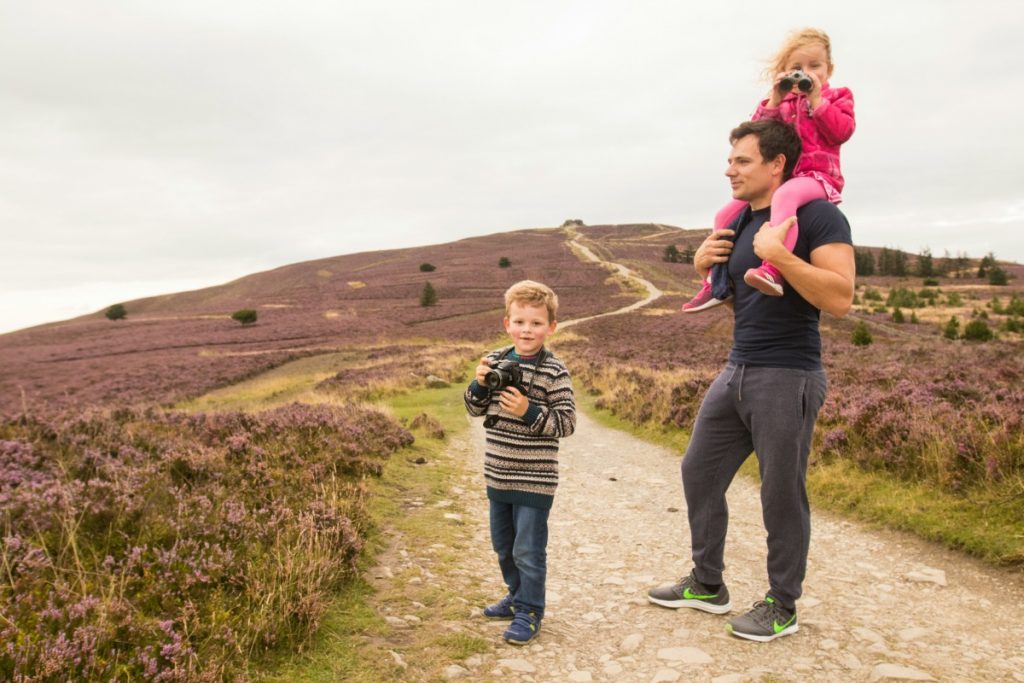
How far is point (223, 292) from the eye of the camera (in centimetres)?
8544

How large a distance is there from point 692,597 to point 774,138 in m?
2.90

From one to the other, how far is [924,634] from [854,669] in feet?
2.70

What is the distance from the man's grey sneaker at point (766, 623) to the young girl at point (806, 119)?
1919 mm

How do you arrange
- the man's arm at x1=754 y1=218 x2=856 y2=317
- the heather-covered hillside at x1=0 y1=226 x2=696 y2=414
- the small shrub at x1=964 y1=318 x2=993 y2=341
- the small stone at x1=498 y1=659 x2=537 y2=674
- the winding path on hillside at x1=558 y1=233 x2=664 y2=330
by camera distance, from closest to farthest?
the man's arm at x1=754 y1=218 x2=856 y2=317 → the small stone at x1=498 y1=659 x2=537 y2=674 → the small shrub at x1=964 y1=318 x2=993 y2=341 → the heather-covered hillside at x1=0 y1=226 x2=696 y2=414 → the winding path on hillside at x1=558 y1=233 x2=664 y2=330

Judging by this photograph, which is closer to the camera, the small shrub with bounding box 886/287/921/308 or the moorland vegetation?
the moorland vegetation

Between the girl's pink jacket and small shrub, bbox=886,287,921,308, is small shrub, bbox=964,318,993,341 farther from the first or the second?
the girl's pink jacket

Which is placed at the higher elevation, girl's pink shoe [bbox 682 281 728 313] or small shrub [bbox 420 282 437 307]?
small shrub [bbox 420 282 437 307]

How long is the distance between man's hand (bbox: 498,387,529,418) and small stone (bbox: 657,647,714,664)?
162 cm

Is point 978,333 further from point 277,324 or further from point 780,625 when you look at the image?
point 277,324

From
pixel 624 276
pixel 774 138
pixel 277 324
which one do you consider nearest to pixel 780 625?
pixel 774 138

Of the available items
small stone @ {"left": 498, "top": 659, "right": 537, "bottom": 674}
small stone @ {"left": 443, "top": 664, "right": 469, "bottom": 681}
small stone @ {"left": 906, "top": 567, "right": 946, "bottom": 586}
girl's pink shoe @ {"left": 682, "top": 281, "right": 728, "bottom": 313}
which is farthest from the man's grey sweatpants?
small stone @ {"left": 906, "top": 567, "right": 946, "bottom": 586}

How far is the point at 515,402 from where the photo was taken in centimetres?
336

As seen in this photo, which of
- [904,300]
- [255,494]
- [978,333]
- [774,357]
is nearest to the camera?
[774,357]

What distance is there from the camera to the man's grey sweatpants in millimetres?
3393
